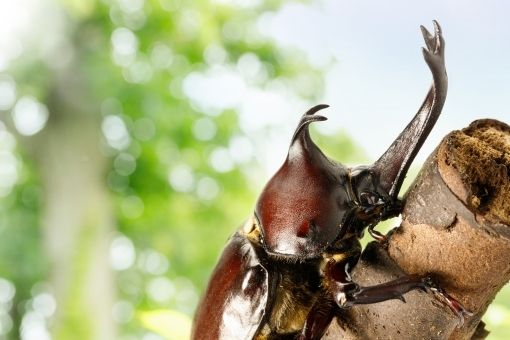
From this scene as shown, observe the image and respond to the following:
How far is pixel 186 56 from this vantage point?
954cm

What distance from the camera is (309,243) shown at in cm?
147

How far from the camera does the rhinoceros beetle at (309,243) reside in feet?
3.97

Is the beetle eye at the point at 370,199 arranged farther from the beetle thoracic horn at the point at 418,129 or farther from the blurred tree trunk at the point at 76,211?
the blurred tree trunk at the point at 76,211

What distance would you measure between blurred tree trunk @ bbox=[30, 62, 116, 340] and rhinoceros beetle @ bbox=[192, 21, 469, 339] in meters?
6.59

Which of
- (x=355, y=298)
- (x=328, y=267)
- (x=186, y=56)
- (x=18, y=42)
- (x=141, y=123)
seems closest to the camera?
(x=355, y=298)

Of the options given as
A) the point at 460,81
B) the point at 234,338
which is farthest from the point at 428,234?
the point at 460,81

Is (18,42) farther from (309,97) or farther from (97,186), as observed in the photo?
(309,97)

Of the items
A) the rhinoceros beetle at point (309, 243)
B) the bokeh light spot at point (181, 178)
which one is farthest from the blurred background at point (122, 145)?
the rhinoceros beetle at point (309, 243)

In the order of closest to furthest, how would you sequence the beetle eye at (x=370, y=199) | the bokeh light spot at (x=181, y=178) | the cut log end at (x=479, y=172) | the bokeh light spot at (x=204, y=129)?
the cut log end at (x=479, y=172) → the beetle eye at (x=370, y=199) → the bokeh light spot at (x=204, y=129) → the bokeh light spot at (x=181, y=178)

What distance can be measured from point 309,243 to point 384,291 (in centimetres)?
34

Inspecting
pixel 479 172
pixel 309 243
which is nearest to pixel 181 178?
pixel 309 243

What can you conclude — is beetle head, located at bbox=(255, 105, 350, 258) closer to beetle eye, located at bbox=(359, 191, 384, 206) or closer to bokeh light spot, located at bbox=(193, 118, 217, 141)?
beetle eye, located at bbox=(359, 191, 384, 206)

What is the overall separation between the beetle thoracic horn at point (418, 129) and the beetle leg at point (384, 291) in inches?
9.0

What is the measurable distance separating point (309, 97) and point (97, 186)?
333cm
